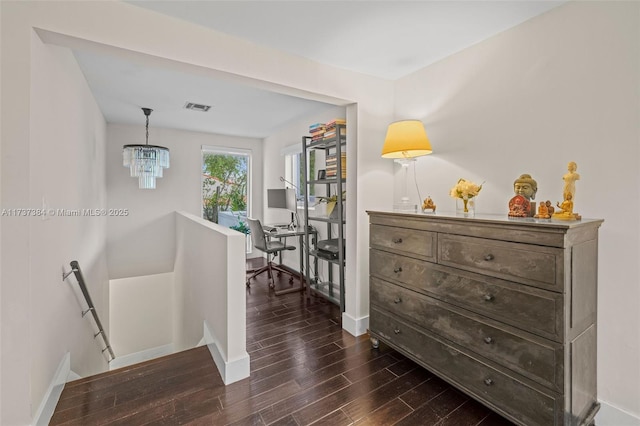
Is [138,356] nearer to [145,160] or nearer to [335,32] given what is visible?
[145,160]

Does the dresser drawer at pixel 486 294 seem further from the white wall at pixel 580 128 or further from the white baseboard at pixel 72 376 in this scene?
the white baseboard at pixel 72 376

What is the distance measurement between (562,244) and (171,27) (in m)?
2.45

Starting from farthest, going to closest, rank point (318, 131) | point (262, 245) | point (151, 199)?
1. point (151, 199)
2. point (262, 245)
3. point (318, 131)

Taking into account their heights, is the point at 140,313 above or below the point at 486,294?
below

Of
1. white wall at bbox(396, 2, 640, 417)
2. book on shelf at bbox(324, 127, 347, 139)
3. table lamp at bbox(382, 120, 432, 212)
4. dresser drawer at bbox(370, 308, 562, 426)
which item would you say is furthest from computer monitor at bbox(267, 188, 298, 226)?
white wall at bbox(396, 2, 640, 417)

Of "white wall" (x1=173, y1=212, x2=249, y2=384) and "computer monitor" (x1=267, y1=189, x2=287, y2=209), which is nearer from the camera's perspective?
"white wall" (x1=173, y1=212, x2=249, y2=384)

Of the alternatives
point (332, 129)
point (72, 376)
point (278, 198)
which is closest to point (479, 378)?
point (332, 129)

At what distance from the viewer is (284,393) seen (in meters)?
1.91

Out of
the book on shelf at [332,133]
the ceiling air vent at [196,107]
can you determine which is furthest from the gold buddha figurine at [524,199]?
the ceiling air vent at [196,107]

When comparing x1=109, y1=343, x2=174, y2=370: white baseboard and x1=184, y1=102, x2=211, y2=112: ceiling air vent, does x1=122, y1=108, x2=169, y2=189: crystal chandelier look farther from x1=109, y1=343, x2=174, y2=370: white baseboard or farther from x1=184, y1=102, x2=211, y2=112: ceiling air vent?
x1=109, y1=343, x2=174, y2=370: white baseboard

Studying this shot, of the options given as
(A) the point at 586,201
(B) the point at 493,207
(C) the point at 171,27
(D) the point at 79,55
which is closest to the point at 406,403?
(B) the point at 493,207

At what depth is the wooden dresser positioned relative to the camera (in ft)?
4.53

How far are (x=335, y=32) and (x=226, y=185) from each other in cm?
414

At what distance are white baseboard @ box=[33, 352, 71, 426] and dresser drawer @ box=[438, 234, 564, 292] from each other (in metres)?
2.40
